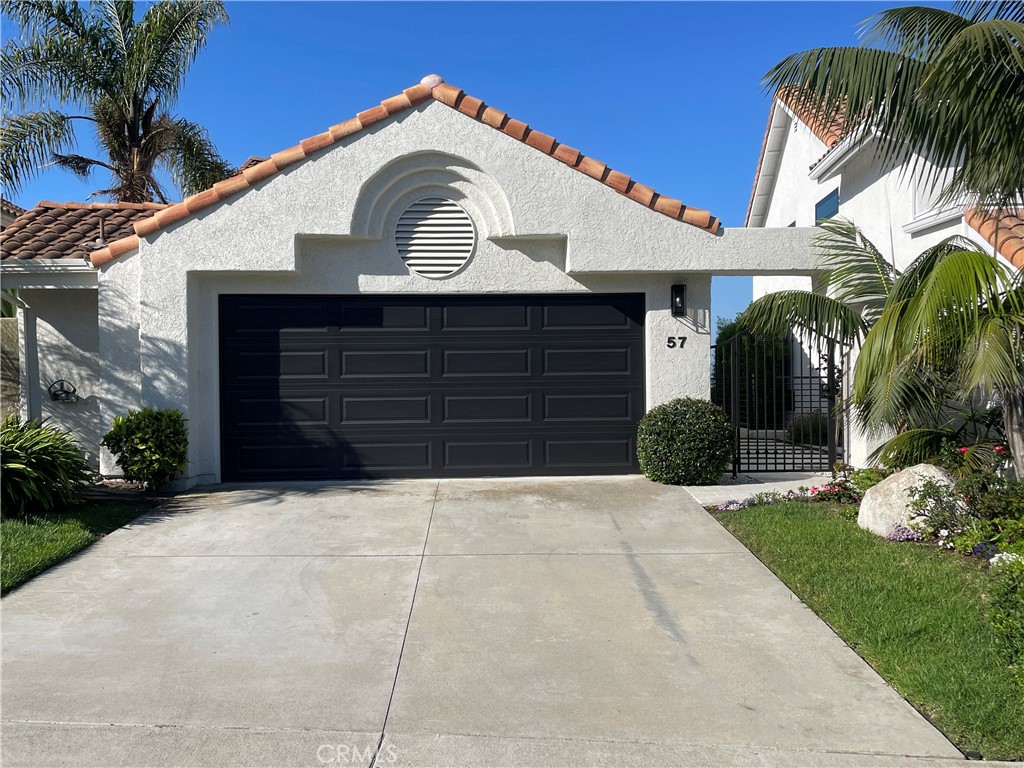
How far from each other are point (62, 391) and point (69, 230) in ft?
8.14

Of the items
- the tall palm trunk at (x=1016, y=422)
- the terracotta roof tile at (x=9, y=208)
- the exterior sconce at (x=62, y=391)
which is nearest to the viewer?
the tall palm trunk at (x=1016, y=422)

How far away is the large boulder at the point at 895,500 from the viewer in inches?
268

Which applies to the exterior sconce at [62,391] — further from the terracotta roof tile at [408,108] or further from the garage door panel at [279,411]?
the garage door panel at [279,411]

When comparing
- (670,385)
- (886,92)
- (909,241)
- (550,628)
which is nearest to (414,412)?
(670,385)

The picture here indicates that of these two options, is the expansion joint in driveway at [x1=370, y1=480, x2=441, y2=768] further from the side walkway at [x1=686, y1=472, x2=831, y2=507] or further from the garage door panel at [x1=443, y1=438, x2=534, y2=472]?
the side walkway at [x1=686, y1=472, x2=831, y2=507]

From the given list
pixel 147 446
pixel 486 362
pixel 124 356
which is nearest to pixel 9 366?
pixel 124 356

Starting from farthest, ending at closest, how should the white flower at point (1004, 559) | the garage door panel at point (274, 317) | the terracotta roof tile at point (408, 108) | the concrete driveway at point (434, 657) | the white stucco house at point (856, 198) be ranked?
the garage door panel at point (274, 317), the terracotta roof tile at point (408, 108), the white stucco house at point (856, 198), the white flower at point (1004, 559), the concrete driveway at point (434, 657)

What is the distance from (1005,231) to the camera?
324 inches

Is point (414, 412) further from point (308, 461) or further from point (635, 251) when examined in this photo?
point (635, 251)

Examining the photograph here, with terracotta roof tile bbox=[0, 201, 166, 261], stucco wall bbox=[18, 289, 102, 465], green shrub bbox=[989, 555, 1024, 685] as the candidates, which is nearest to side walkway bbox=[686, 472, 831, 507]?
green shrub bbox=[989, 555, 1024, 685]

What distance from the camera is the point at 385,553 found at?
6.64 meters

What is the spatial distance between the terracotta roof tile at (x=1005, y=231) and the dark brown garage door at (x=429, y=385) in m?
3.98

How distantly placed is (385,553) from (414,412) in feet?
12.1

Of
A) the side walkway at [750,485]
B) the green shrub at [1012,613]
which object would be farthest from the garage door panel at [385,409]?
the green shrub at [1012,613]
